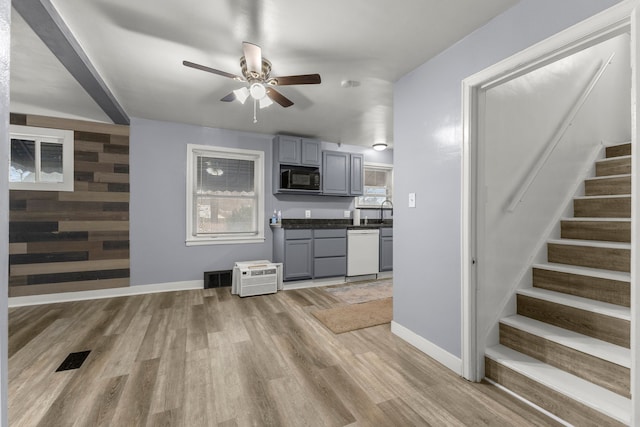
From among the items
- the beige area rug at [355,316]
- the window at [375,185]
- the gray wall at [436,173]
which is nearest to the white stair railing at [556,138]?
the gray wall at [436,173]

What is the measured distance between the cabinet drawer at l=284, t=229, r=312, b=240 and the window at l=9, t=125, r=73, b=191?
3.00 m

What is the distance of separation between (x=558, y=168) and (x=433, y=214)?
122 centimetres

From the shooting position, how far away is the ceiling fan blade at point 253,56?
1793mm

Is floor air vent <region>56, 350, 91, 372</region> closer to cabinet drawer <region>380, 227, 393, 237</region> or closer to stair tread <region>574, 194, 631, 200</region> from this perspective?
cabinet drawer <region>380, 227, 393, 237</region>

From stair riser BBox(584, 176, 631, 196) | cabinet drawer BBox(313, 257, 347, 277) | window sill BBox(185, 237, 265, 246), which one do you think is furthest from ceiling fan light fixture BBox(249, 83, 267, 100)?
stair riser BBox(584, 176, 631, 196)

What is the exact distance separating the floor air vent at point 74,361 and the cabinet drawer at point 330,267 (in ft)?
9.43

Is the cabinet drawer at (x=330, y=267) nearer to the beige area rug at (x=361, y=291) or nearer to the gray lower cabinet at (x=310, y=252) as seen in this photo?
the gray lower cabinet at (x=310, y=252)

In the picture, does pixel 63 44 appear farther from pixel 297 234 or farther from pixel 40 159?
pixel 297 234

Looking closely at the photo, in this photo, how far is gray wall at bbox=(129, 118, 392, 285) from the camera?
384 centimetres

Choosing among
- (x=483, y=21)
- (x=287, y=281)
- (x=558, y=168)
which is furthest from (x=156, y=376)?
(x=558, y=168)

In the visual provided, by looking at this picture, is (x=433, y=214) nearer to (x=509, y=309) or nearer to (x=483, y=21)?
(x=509, y=309)

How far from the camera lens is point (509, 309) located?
2.10m

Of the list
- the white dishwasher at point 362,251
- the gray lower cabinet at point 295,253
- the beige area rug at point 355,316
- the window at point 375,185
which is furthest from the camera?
the window at point 375,185

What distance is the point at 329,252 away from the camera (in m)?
4.43
